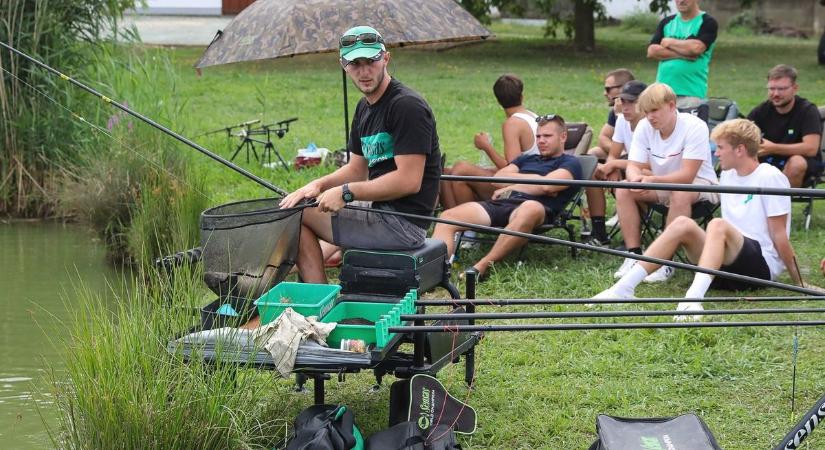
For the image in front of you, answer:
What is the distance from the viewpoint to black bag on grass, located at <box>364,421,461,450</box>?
163 inches

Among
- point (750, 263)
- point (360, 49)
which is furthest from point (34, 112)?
point (750, 263)

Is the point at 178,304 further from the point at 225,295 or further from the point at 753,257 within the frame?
the point at 753,257

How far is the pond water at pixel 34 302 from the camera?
16.6ft

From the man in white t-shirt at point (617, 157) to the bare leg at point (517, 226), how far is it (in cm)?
50

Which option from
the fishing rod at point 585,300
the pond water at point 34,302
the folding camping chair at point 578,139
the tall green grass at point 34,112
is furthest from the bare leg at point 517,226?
the tall green grass at point 34,112

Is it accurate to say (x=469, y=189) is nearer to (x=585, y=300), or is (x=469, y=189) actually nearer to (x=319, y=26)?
(x=319, y=26)

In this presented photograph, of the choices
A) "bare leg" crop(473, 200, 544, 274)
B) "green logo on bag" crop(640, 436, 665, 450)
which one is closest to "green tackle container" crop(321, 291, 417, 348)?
"green logo on bag" crop(640, 436, 665, 450)

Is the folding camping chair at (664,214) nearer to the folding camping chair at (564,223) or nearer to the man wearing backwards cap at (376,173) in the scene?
the folding camping chair at (564,223)

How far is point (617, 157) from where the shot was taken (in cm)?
825

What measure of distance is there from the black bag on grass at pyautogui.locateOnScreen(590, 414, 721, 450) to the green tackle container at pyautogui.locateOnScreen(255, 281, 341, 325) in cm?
106

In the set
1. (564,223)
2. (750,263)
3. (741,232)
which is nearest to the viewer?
(750,263)

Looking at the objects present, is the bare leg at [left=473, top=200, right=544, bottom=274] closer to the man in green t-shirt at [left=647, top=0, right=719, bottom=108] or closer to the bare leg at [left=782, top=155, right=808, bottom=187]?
the bare leg at [left=782, top=155, right=808, bottom=187]

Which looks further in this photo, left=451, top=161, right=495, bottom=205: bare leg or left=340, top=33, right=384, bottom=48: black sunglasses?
left=451, top=161, right=495, bottom=205: bare leg

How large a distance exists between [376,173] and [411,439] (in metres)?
1.39
